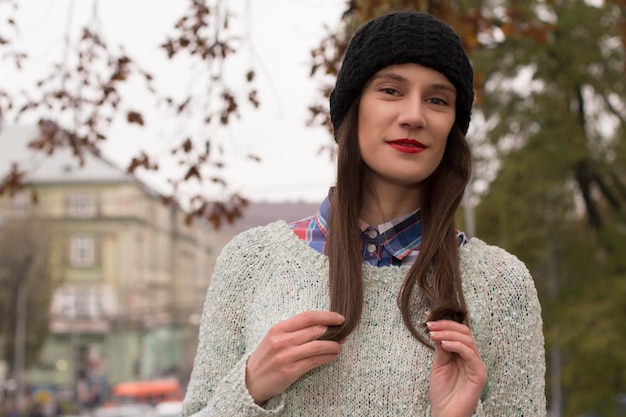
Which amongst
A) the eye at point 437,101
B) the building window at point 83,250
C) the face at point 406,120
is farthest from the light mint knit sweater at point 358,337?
the building window at point 83,250

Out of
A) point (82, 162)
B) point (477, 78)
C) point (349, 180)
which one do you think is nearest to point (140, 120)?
point (82, 162)

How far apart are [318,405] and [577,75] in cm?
1196

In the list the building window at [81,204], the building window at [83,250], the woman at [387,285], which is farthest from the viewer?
the building window at [83,250]

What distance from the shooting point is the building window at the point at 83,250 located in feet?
167

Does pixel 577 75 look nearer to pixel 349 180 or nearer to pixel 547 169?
pixel 547 169

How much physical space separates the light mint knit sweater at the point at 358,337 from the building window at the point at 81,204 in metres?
49.0

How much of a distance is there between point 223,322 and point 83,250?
50.2m

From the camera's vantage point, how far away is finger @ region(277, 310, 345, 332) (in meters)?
2.08

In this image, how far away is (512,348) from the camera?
230 cm

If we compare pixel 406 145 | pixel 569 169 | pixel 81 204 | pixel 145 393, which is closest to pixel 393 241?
pixel 406 145

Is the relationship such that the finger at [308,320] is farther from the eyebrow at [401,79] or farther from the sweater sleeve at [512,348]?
the eyebrow at [401,79]

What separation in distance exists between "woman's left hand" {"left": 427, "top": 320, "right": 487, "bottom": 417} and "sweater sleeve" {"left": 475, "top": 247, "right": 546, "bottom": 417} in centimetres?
13

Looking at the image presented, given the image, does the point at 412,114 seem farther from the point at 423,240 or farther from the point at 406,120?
the point at 423,240

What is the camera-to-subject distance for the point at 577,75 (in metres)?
13.5
